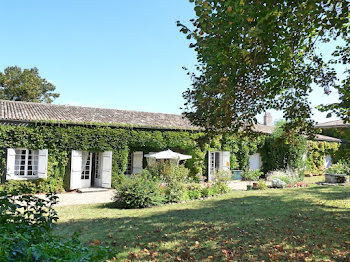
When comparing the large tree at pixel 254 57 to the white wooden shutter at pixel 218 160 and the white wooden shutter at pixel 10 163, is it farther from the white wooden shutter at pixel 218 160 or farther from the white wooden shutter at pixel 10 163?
the white wooden shutter at pixel 218 160

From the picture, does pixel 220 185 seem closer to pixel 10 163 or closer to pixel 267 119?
pixel 10 163

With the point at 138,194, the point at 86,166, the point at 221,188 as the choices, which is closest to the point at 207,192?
the point at 221,188

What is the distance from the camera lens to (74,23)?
902 centimetres

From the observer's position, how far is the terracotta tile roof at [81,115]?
43.2 ft

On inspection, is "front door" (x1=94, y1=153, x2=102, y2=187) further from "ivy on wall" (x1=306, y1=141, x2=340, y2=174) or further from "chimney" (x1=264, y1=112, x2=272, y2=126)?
"chimney" (x1=264, y1=112, x2=272, y2=126)

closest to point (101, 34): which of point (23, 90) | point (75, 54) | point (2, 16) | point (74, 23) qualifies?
point (74, 23)

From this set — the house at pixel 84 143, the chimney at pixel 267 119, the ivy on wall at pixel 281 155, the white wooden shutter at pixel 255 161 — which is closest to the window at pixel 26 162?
the house at pixel 84 143

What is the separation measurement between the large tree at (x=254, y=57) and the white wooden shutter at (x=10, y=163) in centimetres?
1054

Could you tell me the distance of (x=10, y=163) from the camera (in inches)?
473

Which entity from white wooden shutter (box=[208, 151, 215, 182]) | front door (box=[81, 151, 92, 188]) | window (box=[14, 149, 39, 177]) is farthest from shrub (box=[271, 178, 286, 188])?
window (box=[14, 149, 39, 177])

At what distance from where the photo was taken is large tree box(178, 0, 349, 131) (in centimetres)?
350

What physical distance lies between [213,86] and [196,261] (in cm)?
290

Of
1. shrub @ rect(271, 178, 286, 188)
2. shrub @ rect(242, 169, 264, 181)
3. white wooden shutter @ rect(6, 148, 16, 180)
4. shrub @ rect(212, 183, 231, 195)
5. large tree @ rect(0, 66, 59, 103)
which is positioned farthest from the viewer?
large tree @ rect(0, 66, 59, 103)

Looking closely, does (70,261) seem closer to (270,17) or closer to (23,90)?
(270,17)
